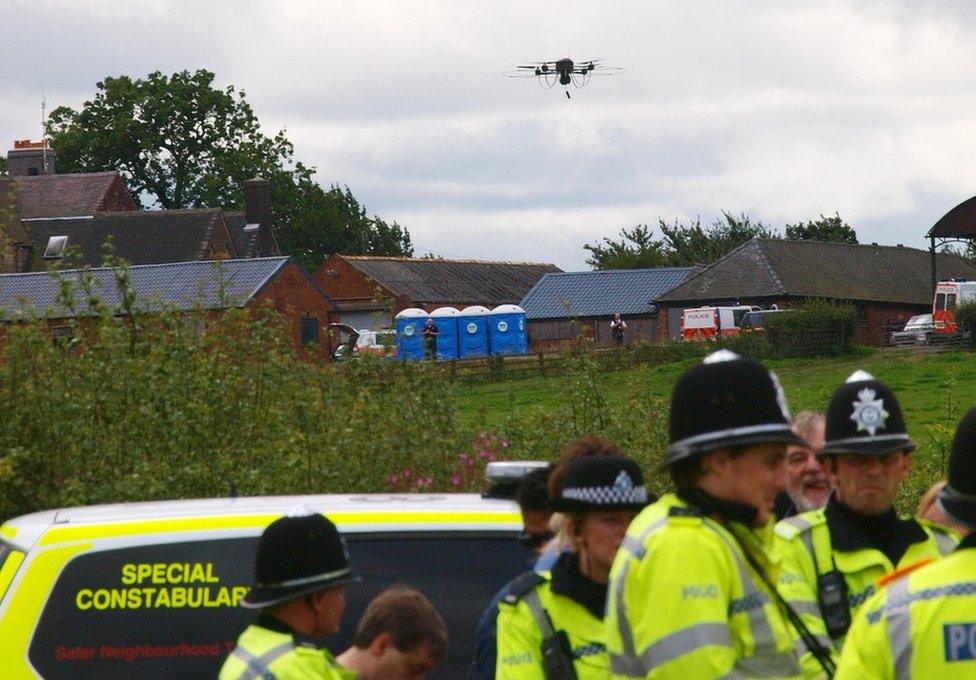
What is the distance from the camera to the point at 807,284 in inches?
2857

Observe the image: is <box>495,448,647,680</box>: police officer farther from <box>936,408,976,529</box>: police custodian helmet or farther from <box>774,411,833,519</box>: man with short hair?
<box>774,411,833,519</box>: man with short hair

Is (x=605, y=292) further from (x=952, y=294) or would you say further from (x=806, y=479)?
(x=806, y=479)

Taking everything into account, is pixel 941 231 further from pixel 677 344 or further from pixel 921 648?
pixel 921 648

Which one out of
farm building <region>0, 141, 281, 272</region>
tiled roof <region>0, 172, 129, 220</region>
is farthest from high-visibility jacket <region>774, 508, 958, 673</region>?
tiled roof <region>0, 172, 129, 220</region>

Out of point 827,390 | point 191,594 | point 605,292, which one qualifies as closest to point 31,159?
point 605,292

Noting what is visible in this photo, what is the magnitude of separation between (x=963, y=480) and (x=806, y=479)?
7.87ft

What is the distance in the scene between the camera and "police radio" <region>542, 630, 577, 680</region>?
4.35 meters

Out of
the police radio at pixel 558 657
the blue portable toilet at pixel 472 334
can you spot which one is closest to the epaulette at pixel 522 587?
the police radio at pixel 558 657

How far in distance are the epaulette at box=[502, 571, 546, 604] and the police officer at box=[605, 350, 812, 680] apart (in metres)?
1.08

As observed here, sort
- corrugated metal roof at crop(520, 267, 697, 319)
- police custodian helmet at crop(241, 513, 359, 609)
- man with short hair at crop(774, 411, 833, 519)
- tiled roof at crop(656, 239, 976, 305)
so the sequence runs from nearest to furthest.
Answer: police custodian helmet at crop(241, 513, 359, 609) → man with short hair at crop(774, 411, 833, 519) → tiled roof at crop(656, 239, 976, 305) → corrugated metal roof at crop(520, 267, 697, 319)

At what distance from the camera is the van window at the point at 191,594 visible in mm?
5887

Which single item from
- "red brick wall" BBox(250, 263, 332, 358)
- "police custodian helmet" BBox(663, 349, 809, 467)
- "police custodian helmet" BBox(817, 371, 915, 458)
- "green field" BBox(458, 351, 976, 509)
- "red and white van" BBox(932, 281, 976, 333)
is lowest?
"green field" BBox(458, 351, 976, 509)

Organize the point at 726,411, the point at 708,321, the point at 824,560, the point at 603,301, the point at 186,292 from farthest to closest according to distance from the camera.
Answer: the point at 603,301
the point at 708,321
the point at 186,292
the point at 824,560
the point at 726,411

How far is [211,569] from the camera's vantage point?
5.97 meters
